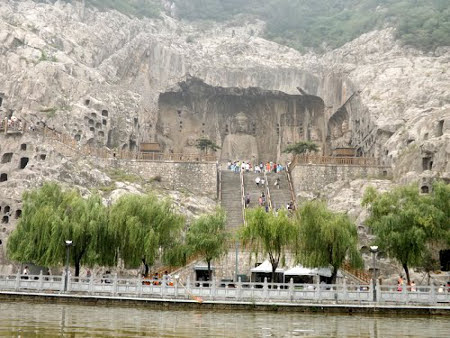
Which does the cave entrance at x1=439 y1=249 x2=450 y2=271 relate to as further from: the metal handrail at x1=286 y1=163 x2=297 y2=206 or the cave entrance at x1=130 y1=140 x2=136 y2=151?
the cave entrance at x1=130 y1=140 x2=136 y2=151

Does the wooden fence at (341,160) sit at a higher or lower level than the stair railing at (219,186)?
higher

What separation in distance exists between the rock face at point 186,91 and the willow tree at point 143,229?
12.9 m

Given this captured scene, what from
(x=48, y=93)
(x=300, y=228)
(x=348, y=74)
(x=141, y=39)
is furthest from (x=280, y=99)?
(x=300, y=228)

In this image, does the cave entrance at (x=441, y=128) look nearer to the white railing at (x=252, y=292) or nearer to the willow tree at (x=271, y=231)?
the willow tree at (x=271, y=231)

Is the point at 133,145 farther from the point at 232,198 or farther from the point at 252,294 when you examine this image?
the point at 252,294

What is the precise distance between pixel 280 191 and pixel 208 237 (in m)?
19.6

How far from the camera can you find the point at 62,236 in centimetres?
3469

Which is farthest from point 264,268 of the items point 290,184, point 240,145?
point 240,145

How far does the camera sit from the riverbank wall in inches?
1150

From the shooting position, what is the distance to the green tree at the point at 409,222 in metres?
34.5

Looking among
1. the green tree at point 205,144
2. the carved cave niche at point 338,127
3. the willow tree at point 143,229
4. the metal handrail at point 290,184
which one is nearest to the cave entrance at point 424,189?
the metal handrail at point 290,184

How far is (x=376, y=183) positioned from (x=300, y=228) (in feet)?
57.8

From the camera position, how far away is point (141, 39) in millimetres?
71500

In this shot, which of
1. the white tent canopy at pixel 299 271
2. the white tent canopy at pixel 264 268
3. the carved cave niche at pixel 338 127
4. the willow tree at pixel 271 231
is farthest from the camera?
the carved cave niche at pixel 338 127
